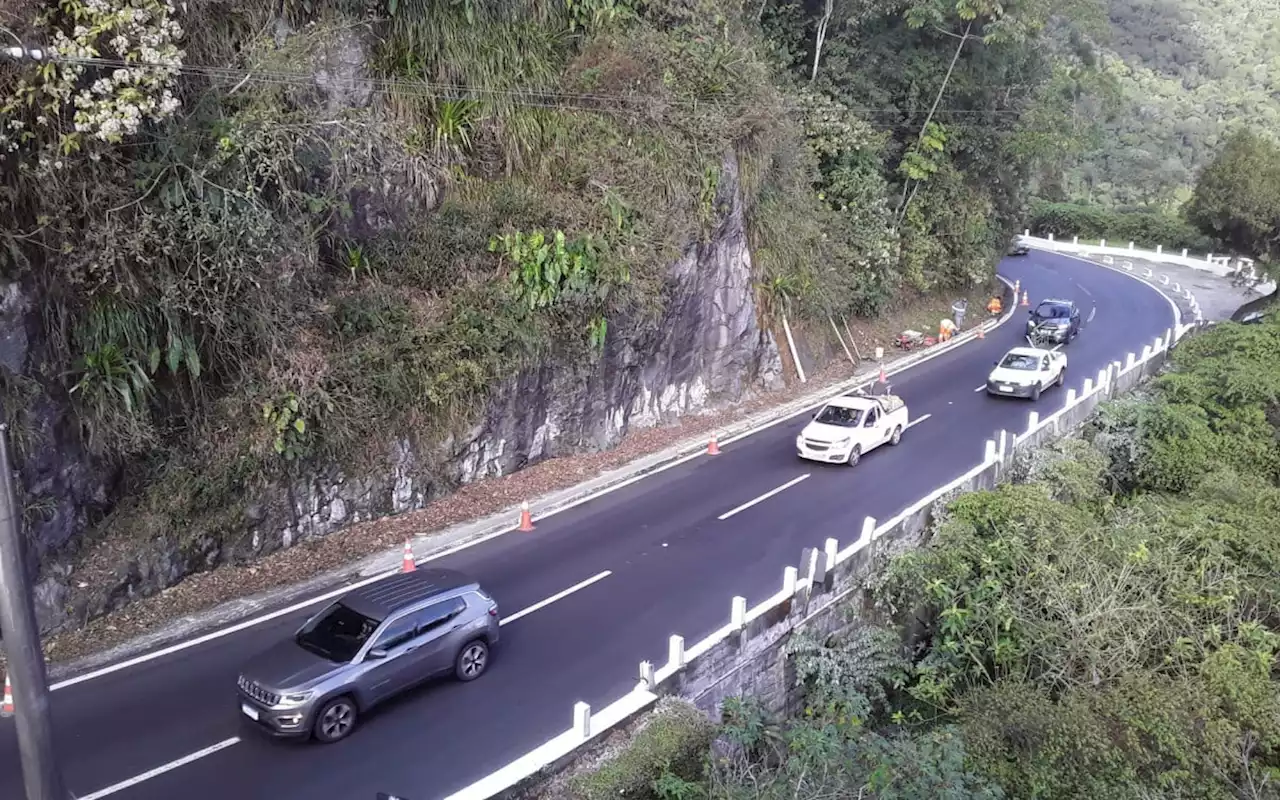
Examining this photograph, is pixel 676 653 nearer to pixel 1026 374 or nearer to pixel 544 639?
pixel 544 639

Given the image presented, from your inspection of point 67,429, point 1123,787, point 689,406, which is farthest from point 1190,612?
point 67,429

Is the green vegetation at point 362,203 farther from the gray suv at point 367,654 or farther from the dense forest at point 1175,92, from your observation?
the dense forest at point 1175,92

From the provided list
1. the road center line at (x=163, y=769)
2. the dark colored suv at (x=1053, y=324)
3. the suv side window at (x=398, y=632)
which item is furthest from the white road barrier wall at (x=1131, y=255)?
the road center line at (x=163, y=769)

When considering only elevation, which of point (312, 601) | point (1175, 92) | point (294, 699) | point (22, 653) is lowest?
point (312, 601)

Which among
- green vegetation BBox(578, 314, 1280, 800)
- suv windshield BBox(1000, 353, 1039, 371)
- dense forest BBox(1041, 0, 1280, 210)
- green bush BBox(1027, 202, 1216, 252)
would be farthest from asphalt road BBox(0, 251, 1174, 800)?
green bush BBox(1027, 202, 1216, 252)

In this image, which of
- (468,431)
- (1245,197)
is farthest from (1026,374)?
(1245,197)

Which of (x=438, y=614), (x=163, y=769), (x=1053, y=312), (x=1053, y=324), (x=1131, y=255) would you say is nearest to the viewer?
(x=163, y=769)

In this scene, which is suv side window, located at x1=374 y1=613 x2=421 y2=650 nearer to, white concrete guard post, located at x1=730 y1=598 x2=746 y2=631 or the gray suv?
the gray suv

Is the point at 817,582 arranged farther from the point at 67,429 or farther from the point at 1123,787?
the point at 67,429
